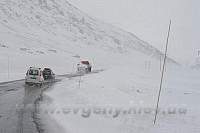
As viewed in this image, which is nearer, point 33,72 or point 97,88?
point 97,88

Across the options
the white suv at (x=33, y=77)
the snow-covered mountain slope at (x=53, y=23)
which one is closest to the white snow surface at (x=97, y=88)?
the snow-covered mountain slope at (x=53, y=23)

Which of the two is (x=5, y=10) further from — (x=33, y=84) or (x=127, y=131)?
(x=127, y=131)

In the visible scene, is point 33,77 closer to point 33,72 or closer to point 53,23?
point 33,72

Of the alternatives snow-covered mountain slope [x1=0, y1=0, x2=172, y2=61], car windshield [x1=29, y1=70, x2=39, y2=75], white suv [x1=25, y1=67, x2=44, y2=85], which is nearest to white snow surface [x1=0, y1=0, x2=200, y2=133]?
snow-covered mountain slope [x1=0, y1=0, x2=172, y2=61]

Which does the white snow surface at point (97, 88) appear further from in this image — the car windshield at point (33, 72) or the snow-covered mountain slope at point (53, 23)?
the car windshield at point (33, 72)

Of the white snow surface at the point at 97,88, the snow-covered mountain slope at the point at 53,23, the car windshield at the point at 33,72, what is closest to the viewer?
the white snow surface at the point at 97,88

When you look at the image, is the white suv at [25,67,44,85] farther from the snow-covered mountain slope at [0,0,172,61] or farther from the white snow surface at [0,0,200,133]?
the snow-covered mountain slope at [0,0,172,61]

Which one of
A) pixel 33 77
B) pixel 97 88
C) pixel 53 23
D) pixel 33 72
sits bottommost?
pixel 97 88

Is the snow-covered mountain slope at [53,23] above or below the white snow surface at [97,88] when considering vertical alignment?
above

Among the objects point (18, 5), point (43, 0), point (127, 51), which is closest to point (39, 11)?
point (18, 5)

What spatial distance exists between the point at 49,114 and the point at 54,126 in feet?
4.48

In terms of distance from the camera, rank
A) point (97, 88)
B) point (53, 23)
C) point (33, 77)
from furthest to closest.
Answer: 1. point (53, 23)
2. point (33, 77)
3. point (97, 88)

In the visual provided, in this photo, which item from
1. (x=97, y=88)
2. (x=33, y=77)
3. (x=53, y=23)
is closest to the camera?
(x=97, y=88)

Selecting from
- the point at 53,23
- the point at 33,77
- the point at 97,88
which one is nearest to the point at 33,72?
the point at 33,77
